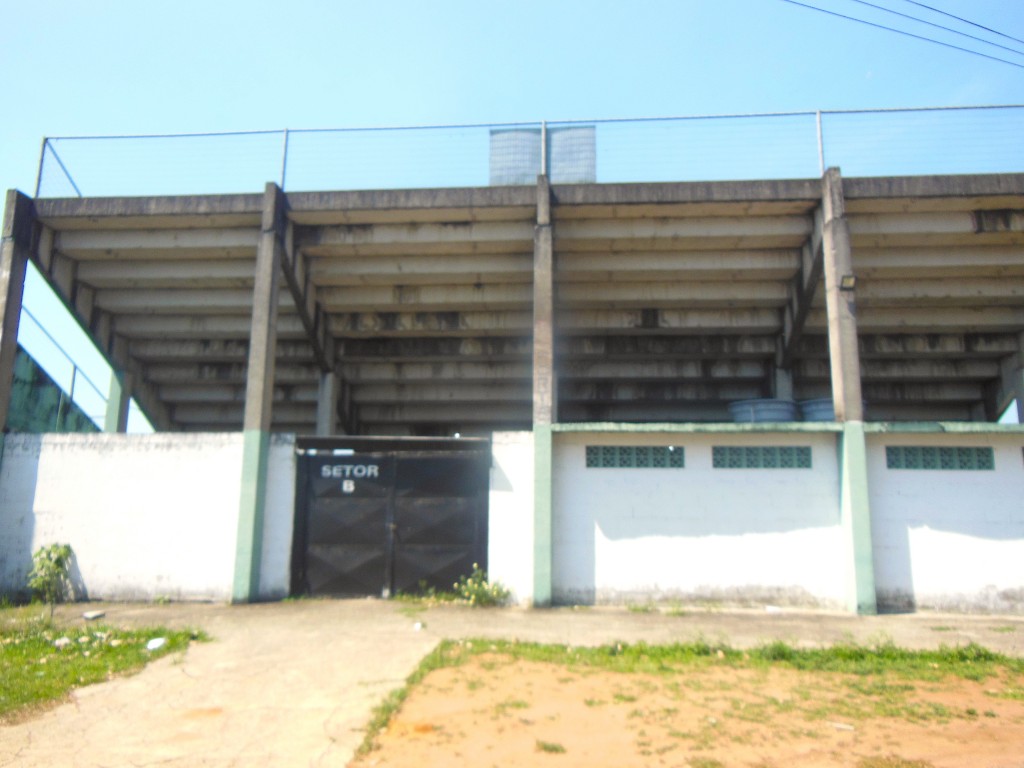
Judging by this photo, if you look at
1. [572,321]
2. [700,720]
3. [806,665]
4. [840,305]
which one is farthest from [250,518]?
[840,305]

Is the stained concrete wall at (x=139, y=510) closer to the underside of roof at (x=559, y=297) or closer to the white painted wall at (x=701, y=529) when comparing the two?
the underside of roof at (x=559, y=297)

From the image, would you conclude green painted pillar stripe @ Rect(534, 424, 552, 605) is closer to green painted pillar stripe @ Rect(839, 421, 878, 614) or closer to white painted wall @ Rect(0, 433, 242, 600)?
green painted pillar stripe @ Rect(839, 421, 878, 614)

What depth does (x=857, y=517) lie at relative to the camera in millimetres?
10375

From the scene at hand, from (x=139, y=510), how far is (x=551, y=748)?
29.8 ft

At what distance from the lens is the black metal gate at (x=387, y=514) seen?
11156 mm

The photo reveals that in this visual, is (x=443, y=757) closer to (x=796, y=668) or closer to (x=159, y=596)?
(x=796, y=668)

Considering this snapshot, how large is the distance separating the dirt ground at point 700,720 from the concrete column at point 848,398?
3.76m

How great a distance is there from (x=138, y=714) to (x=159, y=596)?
599cm

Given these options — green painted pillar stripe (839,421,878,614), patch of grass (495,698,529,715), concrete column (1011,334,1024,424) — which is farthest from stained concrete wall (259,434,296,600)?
concrete column (1011,334,1024,424)

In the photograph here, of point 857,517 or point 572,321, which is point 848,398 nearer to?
point 857,517

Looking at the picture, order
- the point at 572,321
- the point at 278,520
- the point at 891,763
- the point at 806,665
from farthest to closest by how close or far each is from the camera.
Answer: the point at 572,321 → the point at 278,520 → the point at 806,665 → the point at 891,763

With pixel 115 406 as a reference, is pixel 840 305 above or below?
above

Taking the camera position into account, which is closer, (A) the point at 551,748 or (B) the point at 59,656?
(A) the point at 551,748

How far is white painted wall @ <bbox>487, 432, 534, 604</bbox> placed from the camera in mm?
10805
